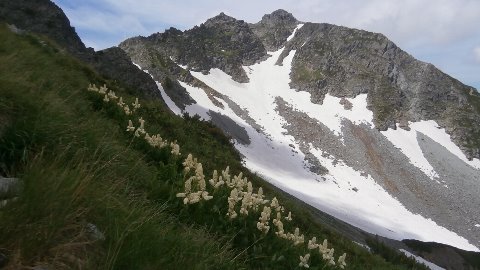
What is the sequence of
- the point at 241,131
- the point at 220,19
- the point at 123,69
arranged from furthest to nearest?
the point at 220,19 → the point at 241,131 → the point at 123,69

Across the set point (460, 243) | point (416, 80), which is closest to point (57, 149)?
point (460, 243)

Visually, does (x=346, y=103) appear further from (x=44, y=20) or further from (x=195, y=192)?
(x=195, y=192)

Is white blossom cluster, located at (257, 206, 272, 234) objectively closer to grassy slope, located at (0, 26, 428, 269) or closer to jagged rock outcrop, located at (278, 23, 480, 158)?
grassy slope, located at (0, 26, 428, 269)

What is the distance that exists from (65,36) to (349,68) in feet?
410

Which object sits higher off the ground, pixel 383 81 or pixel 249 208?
pixel 383 81

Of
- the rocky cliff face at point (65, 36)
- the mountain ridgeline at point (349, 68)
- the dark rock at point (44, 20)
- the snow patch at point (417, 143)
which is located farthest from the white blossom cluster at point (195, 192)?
the mountain ridgeline at point (349, 68)

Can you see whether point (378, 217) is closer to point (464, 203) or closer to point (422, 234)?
point (422, 234)

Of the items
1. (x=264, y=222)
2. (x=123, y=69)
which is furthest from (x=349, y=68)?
(x=264, y=222)

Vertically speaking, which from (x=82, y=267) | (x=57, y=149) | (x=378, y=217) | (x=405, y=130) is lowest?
(x=82, y=267)

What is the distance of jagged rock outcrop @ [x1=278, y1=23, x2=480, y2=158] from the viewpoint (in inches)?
5472

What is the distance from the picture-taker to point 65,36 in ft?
124

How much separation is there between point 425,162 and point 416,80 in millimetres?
48279

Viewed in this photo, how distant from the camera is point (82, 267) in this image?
9.25 ft

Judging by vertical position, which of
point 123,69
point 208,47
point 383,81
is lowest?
point 123,69
